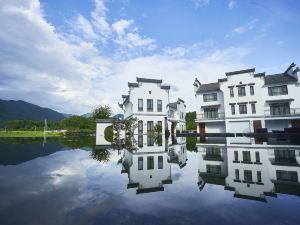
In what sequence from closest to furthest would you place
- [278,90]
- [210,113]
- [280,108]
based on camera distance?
[280,108]
[278,90]
[210,113]

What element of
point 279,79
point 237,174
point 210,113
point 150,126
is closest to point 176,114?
point 210,113

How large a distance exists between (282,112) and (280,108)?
27.0 inches

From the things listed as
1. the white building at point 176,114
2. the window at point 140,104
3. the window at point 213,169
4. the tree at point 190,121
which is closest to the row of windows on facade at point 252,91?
the white building at point 176,114

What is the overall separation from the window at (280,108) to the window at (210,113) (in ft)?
28.0

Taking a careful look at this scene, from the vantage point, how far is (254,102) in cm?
3316

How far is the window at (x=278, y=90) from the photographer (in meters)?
32.4

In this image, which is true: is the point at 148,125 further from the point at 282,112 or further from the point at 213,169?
the point at 213,169

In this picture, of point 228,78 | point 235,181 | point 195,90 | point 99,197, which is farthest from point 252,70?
point 99,197

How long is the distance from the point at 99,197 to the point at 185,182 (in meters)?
2.85

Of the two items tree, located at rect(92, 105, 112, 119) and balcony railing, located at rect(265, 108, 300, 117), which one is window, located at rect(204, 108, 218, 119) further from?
tree, located at rect(92, 105, 112, 119)

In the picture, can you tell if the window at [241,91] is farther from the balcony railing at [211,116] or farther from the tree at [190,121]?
the tree at [190,121]

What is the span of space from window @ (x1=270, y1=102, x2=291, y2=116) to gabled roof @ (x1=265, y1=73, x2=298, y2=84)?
11.5 feet

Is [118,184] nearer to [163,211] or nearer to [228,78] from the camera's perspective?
[163,211]

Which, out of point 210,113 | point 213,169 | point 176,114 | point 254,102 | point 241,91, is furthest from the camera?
point 176,114
